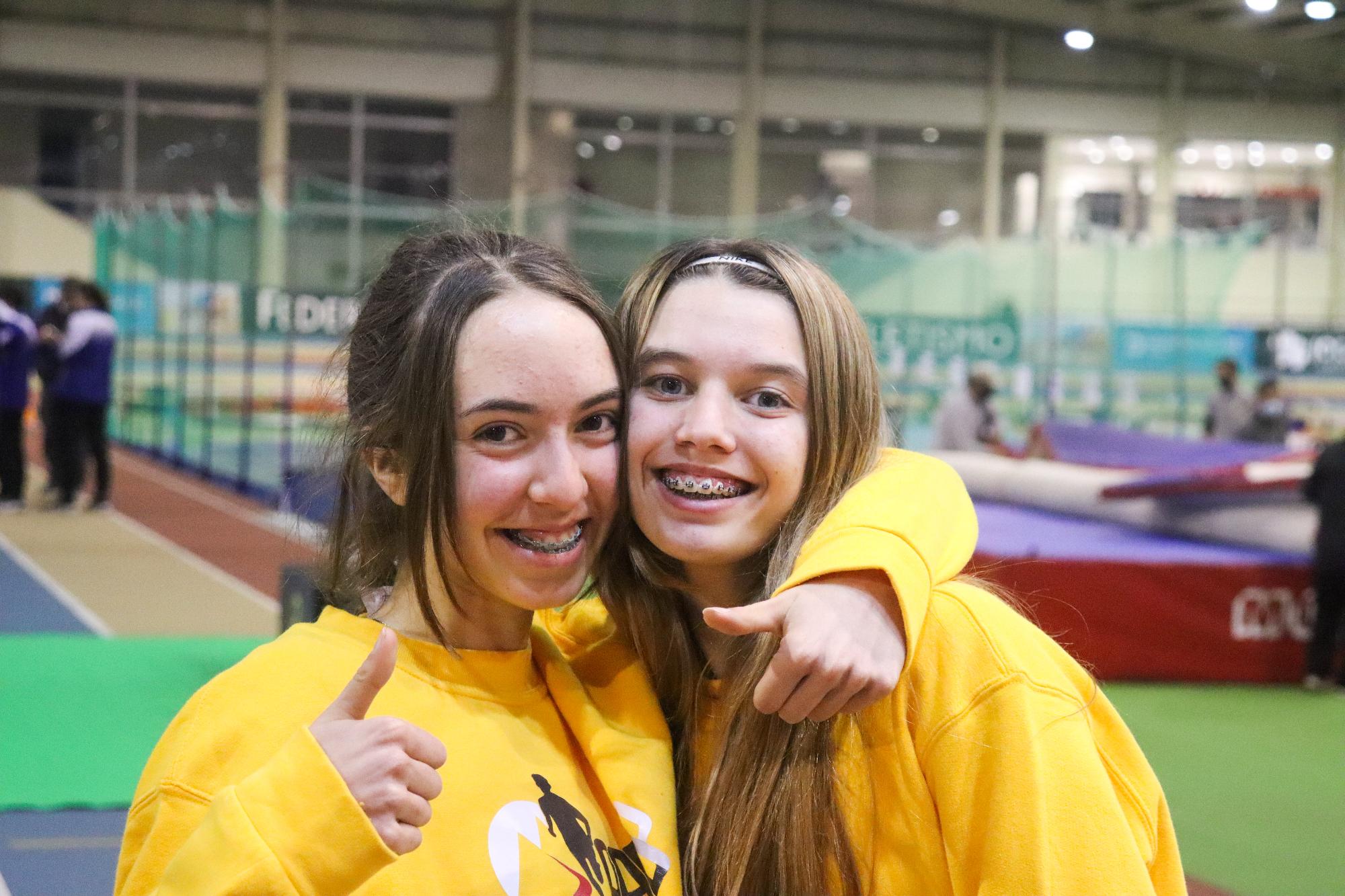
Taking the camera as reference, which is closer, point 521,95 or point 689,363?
point 689,363

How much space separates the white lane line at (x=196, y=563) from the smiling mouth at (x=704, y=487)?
22.5ft

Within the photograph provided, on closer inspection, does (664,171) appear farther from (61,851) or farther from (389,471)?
(389,471)

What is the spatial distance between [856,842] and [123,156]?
24.2 m

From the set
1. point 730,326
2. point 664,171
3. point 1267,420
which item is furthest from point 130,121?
point 730,326

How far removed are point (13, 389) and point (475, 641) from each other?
11.4m

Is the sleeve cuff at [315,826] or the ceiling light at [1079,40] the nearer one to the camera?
the sleeve cuff at [315,826]

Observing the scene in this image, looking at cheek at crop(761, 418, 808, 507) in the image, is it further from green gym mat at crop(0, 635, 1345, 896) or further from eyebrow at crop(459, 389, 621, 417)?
green gym mat at crop(0, 635, 1345, 896)

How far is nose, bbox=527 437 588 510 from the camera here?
5.63ft

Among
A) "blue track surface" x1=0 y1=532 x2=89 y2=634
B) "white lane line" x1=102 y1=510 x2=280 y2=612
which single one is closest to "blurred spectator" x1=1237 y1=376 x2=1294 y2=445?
"white lane line" x1=102 y1=510 x2=280 y2=612

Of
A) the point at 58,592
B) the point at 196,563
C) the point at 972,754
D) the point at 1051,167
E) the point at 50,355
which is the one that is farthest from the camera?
the point at 1051,167

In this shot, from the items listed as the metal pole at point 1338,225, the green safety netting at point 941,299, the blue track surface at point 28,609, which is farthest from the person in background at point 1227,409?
the blue track surface at point 28,609

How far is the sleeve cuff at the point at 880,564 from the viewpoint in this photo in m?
1.55

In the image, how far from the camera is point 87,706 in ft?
19.7

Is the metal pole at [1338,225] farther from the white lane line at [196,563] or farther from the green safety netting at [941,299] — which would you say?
the white lane line at [196,563]
